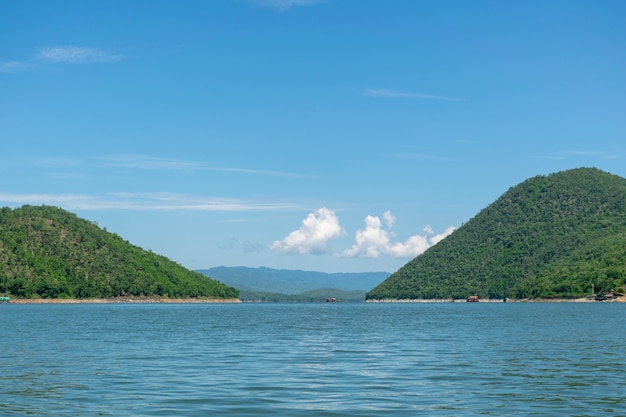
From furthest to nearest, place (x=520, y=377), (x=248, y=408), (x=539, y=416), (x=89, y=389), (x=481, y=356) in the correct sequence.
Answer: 1. (x=481, y=356)
2. (x=520, y=377)
3. (x=89, y=389)
4. (x=248, y=408)
5. (x=539, y=416)

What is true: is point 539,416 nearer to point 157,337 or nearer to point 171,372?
point 171,372

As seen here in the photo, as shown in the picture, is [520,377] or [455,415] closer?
[455,415]

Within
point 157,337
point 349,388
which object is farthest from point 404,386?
point 157,337

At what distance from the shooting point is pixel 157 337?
85500 mm

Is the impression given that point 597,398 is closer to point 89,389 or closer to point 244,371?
point 244,371

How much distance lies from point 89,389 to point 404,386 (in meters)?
17.0

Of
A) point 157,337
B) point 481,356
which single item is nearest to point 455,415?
point 481,356

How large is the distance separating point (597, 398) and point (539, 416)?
6270 mm

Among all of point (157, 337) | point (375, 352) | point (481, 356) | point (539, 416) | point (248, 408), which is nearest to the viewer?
point (539, 416)

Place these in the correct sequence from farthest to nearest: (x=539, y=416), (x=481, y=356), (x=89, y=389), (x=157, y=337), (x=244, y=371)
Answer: (x=157, y=337), (x=481, y=356), (x=244, y=371), (x=89, y=389), (x=539, y=416)

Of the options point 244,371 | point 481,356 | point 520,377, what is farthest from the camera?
point 481,356

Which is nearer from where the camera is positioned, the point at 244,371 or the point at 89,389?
the point at 89,389

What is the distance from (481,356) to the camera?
60.9 meters

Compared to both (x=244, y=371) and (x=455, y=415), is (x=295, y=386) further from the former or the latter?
(x=455, y=415)
